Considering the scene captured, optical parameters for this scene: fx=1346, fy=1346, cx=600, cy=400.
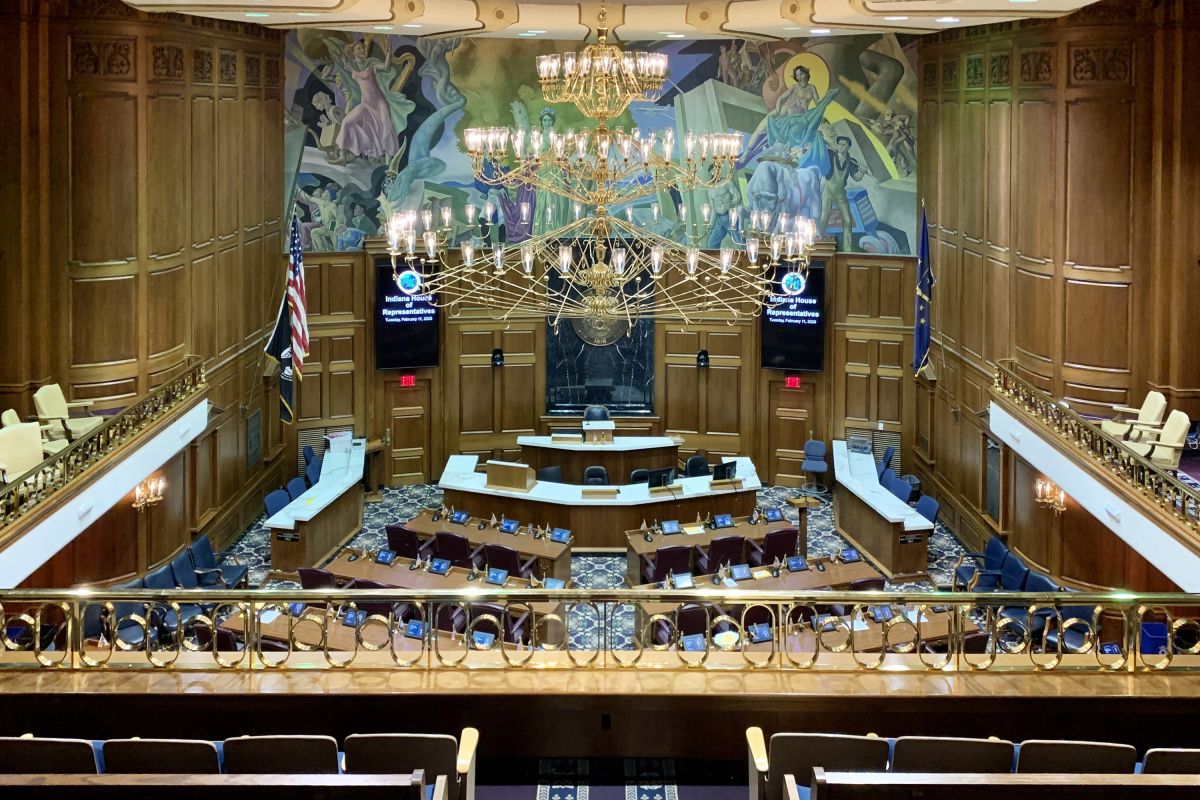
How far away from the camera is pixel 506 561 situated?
44.3 feet

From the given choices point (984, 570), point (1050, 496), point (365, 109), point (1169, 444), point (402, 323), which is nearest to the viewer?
point (1169, 444)

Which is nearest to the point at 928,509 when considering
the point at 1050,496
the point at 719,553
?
the point at 1050,496

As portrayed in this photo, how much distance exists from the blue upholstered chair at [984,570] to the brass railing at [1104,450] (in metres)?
1.35

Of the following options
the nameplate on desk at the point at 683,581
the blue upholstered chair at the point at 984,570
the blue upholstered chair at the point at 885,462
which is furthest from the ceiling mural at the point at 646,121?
the nameplate on desk at the point at 683,581

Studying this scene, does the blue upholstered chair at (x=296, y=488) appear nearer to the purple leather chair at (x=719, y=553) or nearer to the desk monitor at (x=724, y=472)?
the desk monitor at (x=724, y=472)

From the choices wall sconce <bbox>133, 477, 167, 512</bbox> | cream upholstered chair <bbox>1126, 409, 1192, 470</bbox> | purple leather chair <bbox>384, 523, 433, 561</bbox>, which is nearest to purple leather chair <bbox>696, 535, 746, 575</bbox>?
purple leather chair <bbox>384, 523, 433, 561</bbox>

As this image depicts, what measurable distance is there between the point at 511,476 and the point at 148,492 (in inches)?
163

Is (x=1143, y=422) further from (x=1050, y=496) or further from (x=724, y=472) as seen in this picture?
(x=724, y=472)

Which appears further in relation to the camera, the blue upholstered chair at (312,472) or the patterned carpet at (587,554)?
the blue upholstered chair at (312,472)

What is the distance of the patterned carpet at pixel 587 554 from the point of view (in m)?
13.1

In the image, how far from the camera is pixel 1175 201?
12695mm

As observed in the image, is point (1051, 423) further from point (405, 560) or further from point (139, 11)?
point (139, 11)

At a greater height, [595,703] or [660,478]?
[595,703]

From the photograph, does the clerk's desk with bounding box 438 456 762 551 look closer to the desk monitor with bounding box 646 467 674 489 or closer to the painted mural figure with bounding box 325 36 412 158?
the desk monitor with bounding box 646 467 674 489
